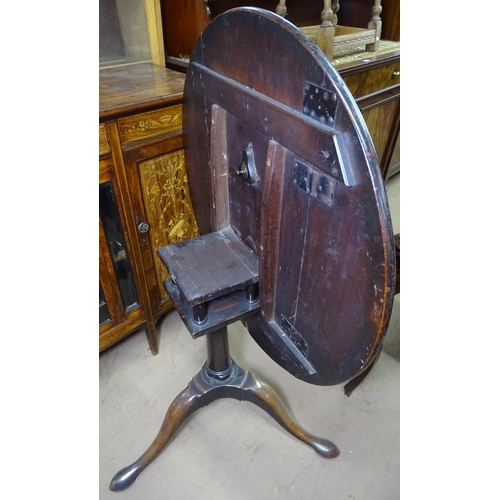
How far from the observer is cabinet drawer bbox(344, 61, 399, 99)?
1938 millimetres

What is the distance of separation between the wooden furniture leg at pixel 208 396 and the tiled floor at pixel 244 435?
0.06 meters

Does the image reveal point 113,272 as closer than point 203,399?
No

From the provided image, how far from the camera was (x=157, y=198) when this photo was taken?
4.91ft

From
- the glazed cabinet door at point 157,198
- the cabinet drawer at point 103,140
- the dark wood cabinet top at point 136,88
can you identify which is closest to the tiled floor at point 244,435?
the glazed cabinet door at point 157,198

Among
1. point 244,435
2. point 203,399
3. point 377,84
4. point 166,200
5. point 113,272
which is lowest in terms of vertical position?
point 244,435

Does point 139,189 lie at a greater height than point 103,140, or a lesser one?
lesser

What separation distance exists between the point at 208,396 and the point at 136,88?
1.05 m

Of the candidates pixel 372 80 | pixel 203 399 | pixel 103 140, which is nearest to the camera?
pixel 103 140

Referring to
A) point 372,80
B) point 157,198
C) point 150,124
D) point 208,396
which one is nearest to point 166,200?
point 157,198

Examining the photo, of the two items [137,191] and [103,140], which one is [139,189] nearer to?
[137,191]

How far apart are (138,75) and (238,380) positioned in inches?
45.7

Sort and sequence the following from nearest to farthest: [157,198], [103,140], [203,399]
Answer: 1. [103,140]
2. [203,399]
3. [157,198]

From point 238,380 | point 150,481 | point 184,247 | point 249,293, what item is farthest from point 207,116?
point 150,481

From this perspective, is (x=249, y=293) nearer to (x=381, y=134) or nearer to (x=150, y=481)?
(x=150, y=481)
